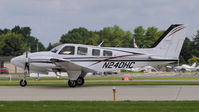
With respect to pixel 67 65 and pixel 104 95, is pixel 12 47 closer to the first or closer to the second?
pixel 67 65

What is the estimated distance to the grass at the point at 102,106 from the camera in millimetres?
12250

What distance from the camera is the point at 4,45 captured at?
9994cm

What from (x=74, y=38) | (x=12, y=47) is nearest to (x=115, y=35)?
(x=74, y=38)

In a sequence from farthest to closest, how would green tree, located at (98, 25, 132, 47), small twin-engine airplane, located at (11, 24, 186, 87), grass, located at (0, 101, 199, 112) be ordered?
green tree, located at (98, 25, 132, 47) < small twin-engine airplane, located at (11, 24, 186, 87) < grass, located at (0, 101, 199, 112)

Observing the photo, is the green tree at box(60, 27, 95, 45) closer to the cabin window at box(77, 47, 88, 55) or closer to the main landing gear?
the main landing gear

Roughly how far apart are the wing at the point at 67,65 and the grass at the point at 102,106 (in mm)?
7365

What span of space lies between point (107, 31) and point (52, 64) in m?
94.0

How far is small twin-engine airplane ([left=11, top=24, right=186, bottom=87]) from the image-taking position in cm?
2286

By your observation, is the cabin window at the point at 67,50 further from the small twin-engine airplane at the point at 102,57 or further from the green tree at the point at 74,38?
the green tree at the point at 74,38

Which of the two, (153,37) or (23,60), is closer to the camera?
(23,60)

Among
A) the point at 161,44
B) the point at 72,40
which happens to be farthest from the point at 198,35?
the point at 161,44

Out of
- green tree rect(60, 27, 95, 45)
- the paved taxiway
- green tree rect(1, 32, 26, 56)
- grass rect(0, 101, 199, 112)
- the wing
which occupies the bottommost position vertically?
grass rect(0, 101, 199, 112)

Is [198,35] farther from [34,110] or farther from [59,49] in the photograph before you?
[34,110]

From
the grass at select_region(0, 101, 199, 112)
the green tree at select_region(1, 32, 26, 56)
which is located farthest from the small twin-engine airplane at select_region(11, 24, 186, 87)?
the green tree at select_region(1, 32, 26, 56)
